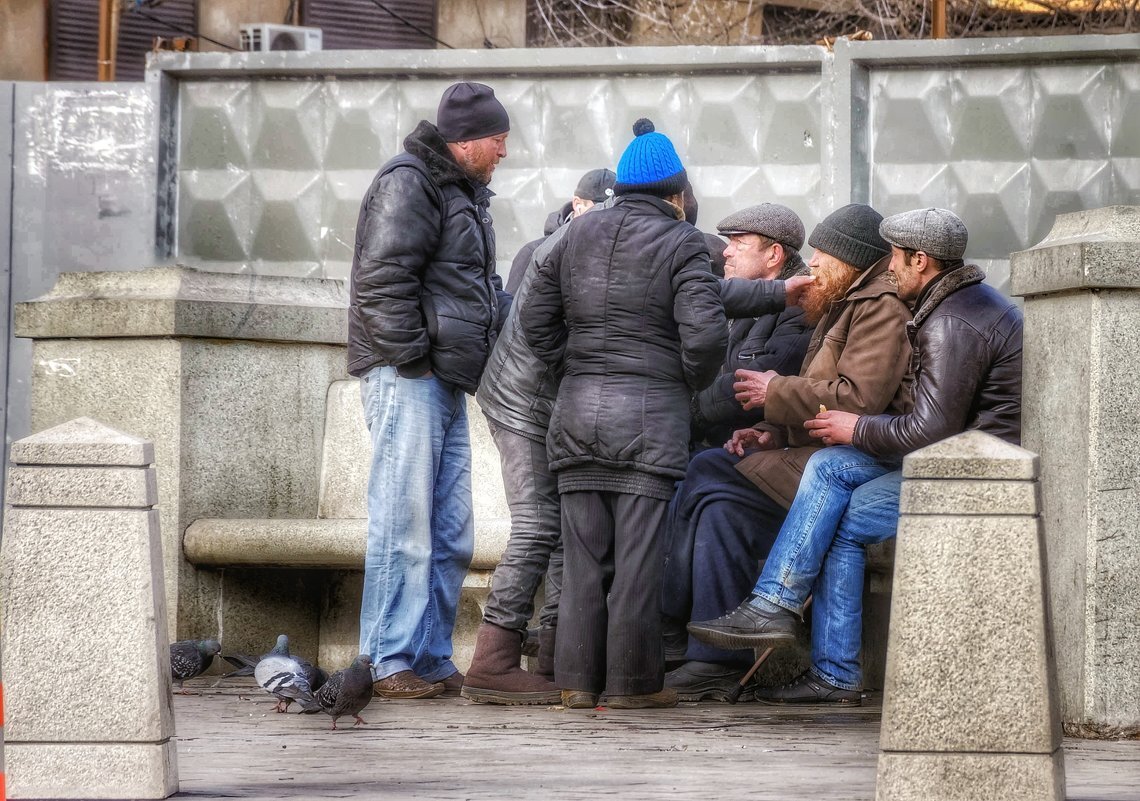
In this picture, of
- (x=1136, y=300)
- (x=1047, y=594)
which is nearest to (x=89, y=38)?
(x=1136, y=300)

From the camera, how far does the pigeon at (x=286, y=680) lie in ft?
19.0

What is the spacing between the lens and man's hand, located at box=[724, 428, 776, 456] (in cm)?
631

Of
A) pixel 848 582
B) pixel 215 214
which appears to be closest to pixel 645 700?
pixel 848 582

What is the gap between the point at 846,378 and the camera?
593 centimetres

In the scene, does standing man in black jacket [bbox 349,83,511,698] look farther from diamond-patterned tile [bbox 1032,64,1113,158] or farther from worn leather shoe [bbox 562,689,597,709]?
diamond-patterned tile [bbox 1032,64,1113,158]

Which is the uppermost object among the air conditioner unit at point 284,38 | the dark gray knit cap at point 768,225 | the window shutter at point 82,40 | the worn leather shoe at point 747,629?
the window shutter at point 82,40

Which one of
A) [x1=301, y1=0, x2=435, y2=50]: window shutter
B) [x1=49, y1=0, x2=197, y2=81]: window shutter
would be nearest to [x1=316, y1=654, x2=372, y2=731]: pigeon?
[x1=301, y1=0, x2=435, y2=50]: window shutter

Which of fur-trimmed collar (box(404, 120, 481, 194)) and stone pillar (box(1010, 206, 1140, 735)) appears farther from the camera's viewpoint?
fur-trimmed collar (box(404, 120, 481, 194))

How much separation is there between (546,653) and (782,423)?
1245 mm

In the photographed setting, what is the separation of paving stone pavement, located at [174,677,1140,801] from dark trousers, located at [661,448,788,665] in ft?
1.30

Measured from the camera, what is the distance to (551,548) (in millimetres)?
6184

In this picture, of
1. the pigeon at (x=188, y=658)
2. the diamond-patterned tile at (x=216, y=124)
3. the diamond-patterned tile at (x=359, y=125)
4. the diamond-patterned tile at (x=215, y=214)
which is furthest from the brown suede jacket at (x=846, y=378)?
the diamond-patterned tile at (x=216, y=124)

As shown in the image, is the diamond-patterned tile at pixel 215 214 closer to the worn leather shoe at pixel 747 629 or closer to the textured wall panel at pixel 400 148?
the textured wall panel at pixel 400 148

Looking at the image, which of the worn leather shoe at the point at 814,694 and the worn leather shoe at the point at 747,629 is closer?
the worn leather shoe at the point at 747,629
